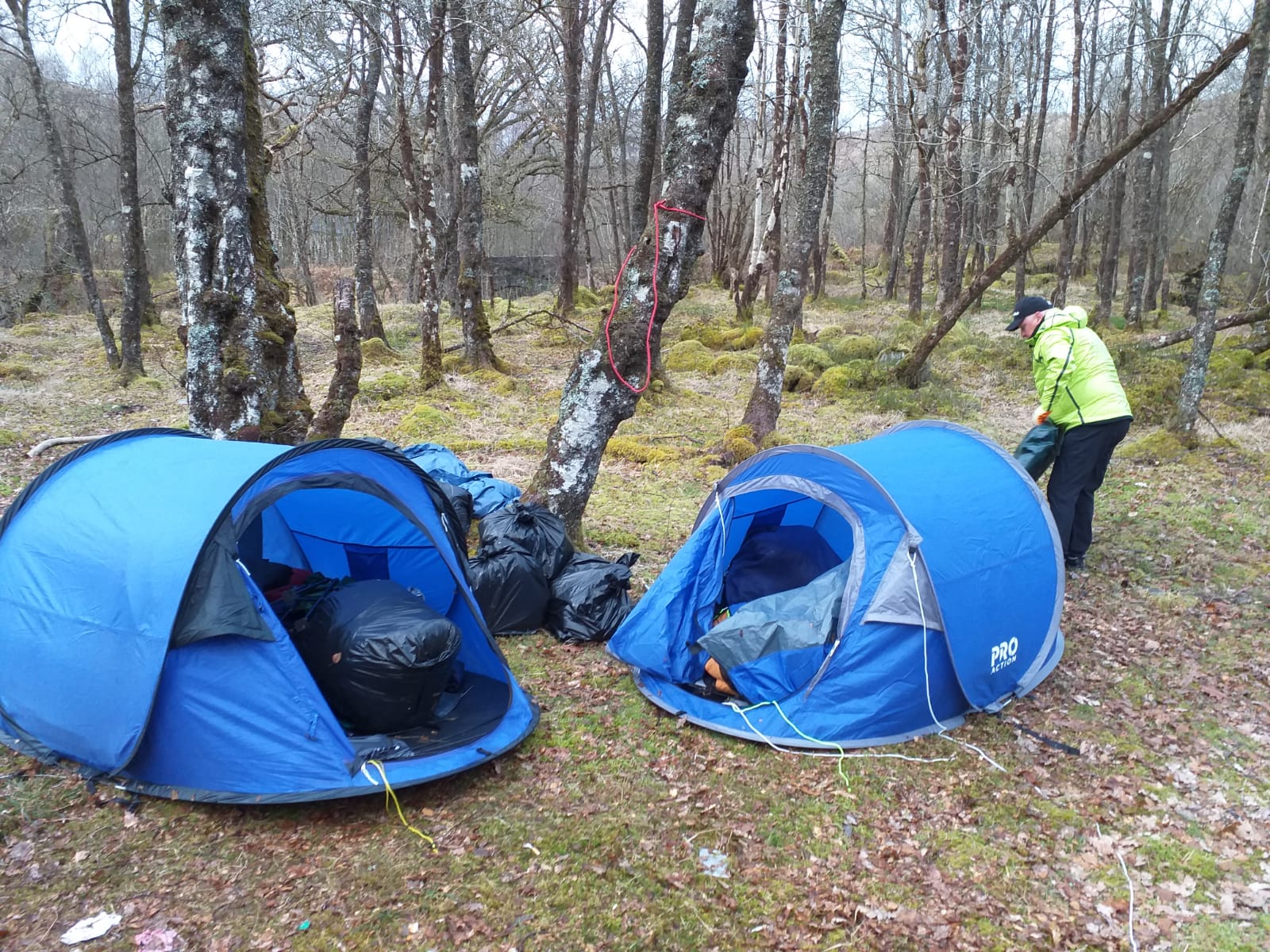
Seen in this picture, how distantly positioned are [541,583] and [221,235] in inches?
139

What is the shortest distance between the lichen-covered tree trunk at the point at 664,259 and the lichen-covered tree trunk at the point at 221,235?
2.22 metres

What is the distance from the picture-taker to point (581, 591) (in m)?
5.50

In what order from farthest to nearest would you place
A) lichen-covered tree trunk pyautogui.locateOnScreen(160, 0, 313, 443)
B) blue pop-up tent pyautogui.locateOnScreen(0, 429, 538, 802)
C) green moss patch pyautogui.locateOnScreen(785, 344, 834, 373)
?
green moss patch pyautogui.locateOnScreen(785, 344, 834, 373) → lichen-covered tree trunk pyautogui.locateOnScreen(160, 0, 313, 443) → blue pop-up tent pyautogui.locateOnScreen(0, 429, 538, 802)

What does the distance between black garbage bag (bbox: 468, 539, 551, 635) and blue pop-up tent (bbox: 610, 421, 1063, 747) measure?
2.66 feet

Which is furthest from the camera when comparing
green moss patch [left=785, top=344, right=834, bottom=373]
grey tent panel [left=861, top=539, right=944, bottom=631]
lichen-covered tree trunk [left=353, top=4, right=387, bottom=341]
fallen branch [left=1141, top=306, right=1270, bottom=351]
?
green moss patch [left=785, top=344, right=834, bottom=373]

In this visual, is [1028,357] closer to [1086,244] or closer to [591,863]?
[591,863]

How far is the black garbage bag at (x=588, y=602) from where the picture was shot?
214 inches

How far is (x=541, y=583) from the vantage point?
5.46m

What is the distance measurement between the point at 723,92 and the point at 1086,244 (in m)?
26.3

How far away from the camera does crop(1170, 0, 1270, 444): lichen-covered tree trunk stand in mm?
8383

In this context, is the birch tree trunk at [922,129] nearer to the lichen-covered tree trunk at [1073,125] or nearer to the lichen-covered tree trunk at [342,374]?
the lichen-covered tree trunk at [1073,125]

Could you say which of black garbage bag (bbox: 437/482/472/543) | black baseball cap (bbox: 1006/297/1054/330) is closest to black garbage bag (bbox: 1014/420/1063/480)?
black baseball cap (bbox: 1006/297/1054/330)

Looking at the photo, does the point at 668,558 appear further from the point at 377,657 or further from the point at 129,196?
the point at 129,196

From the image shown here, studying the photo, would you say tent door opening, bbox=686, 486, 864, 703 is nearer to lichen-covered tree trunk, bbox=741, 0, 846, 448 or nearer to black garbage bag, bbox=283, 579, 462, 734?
black garbage bag, bbox=283, 579, 462, 734
